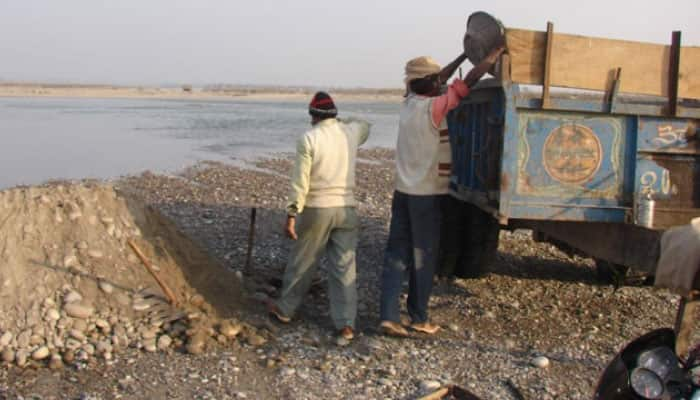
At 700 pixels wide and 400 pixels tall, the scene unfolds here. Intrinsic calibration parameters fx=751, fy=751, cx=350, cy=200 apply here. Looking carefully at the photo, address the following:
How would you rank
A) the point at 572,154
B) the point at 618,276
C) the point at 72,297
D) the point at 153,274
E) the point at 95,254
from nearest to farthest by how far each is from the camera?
the point at 572,154 → the point at 72,297 → the point at 153,274 → the point at 95,254 → the point at 618,276

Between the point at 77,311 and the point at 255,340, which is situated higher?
the point at 77,311

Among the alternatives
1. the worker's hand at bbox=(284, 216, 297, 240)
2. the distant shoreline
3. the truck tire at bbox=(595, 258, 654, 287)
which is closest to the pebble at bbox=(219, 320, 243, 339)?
the worker's hand at bbox=(284, 216, 297, 240)

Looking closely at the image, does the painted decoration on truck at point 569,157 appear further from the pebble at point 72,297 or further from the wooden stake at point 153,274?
the pebble at point 72,297

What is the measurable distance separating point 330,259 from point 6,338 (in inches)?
94.2

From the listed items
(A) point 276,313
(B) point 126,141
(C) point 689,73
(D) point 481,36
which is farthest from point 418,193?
(B) point 126,141

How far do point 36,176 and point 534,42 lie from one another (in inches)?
510

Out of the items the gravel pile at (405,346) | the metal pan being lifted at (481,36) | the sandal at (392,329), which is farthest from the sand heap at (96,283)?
the metal pan being lifted at (481,36)

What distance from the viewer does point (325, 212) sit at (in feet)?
18.7

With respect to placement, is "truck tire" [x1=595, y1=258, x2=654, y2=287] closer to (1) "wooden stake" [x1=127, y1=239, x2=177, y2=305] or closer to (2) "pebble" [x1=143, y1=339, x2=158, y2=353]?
(1) "wooden stake" [x1=127, y1=239, x2=177, y2=305]

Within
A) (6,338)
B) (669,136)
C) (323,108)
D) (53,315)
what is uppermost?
(323,108)

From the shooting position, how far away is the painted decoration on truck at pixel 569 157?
17.5 feet

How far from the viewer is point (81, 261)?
19.4 feet

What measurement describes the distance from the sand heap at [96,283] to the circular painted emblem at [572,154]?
2.51 m

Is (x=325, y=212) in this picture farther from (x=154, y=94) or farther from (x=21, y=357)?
(x=154, y=94)
